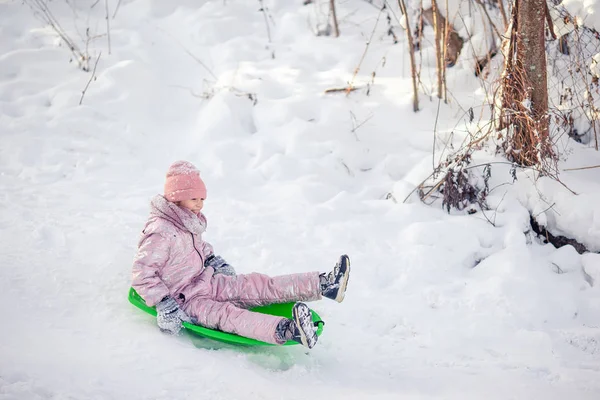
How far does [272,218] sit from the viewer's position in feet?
13.4

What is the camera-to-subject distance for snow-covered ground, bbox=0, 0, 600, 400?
2584 mm

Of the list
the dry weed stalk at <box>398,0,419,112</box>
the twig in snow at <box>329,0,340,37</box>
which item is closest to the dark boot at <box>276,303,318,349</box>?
the dry weed stalk at <box>398,0,419,112</box>

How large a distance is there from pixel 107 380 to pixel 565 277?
2.68m

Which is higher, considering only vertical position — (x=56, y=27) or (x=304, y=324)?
(x=56, y=27)

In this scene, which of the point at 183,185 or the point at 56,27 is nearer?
the point at 183,185

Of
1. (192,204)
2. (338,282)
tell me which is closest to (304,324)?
(338,282)

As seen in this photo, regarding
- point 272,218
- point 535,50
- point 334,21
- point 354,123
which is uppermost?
point 334,21

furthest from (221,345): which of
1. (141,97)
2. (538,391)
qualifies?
(141,97)

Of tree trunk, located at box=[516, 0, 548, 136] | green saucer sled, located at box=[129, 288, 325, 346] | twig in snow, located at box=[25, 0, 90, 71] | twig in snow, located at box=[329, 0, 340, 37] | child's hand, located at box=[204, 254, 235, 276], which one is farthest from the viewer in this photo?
twig in snow, located at box=[329, 0, 340, 37]

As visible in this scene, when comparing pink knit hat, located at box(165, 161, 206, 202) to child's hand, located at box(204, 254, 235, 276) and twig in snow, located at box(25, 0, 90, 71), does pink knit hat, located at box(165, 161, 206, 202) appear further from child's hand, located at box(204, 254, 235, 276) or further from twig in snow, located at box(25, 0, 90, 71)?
twig in snow, located at box(25, 0, 90, 71)

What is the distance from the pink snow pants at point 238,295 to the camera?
2.79m

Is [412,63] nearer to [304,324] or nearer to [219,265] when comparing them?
[219,265]

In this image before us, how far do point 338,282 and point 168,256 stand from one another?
0.92m

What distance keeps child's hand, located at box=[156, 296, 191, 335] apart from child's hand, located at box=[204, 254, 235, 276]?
47 cm
